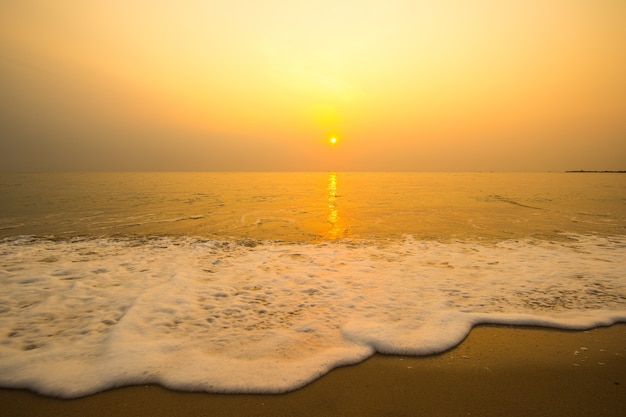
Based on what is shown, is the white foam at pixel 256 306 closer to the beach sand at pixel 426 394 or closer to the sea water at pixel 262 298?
the sea water at pixel 262 298

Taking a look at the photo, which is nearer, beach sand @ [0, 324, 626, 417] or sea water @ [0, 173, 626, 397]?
beach sand @ [0, 324, 626, 417]

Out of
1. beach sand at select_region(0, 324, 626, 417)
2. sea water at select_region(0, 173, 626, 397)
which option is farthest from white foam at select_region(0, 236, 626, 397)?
beach sand at select_region(0, 324, 626, 417)

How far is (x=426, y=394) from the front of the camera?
3.71 metres

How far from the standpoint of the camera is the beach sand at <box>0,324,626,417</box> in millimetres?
3457

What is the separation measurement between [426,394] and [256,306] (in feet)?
11.9

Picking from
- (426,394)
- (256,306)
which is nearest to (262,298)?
(256,306)

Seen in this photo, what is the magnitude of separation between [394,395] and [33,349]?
5.21 meters

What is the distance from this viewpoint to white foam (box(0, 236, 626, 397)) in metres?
4.26

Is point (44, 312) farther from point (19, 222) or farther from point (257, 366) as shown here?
point (19, 222)

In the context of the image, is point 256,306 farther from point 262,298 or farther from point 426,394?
point 426,394

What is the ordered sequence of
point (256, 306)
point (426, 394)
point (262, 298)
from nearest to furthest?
point (426, 394) < point (256, 306) < point (262, 298)

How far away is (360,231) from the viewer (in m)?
15.5

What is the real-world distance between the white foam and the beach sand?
0.67 feet

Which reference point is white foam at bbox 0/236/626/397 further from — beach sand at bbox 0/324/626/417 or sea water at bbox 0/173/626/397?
beach sand at bbox 0/324/626/417
